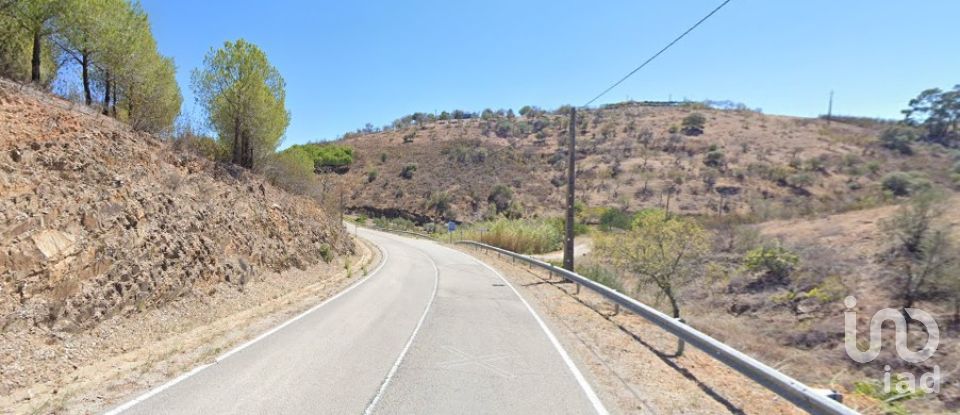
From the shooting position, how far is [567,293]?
58.3ft

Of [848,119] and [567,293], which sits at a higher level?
[848,119]

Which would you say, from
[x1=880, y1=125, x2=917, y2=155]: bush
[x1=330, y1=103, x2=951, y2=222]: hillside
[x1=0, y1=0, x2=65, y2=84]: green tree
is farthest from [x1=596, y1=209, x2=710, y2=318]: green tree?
[x1=880, y1=125, x2=917, y2=155]: bush

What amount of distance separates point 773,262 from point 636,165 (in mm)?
51371

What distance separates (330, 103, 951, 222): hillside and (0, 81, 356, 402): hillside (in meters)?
35.9

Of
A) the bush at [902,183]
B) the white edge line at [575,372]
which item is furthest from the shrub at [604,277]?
the bush at [902,183]

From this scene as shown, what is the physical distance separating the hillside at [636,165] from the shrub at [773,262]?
18.9m

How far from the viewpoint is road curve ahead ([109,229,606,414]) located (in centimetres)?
588

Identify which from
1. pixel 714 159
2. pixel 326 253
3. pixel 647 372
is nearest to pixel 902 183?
pixel 714 159

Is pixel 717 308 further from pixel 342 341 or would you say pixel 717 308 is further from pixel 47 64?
pixel 47 64

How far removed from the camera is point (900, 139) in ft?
212

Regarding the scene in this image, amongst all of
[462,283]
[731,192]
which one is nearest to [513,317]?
[462,283]

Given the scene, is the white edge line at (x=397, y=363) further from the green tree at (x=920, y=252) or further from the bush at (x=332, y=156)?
the bush at (x=332, y=156)

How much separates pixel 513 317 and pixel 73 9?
1451 cm

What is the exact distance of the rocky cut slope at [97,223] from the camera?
8.25m
